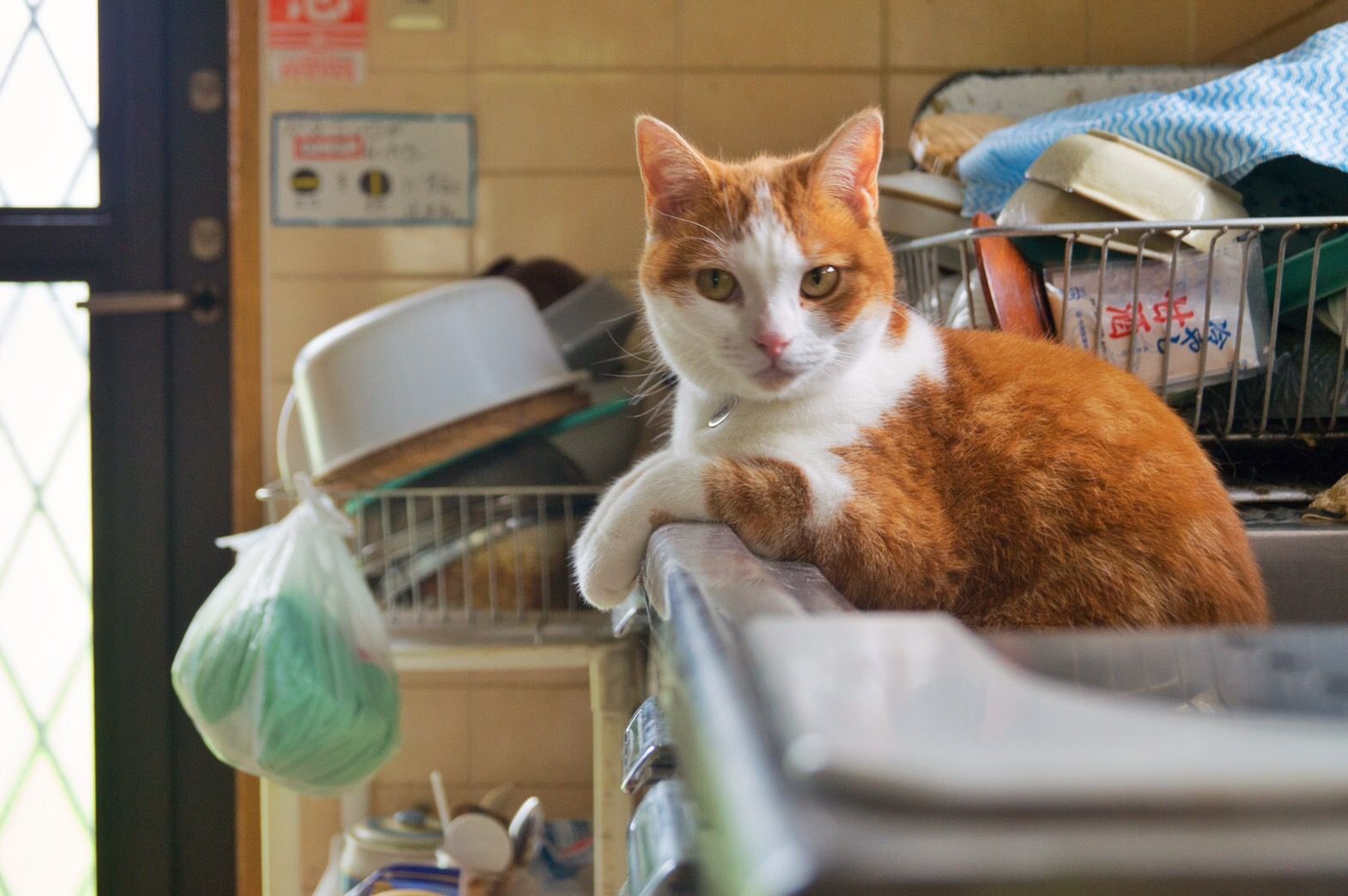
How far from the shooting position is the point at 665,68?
150 cm

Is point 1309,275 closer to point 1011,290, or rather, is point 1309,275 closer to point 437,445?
point 1011,290

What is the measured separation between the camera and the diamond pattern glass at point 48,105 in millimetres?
1590

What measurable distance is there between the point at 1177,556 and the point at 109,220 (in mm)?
1529

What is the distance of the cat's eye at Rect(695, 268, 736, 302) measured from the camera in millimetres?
719

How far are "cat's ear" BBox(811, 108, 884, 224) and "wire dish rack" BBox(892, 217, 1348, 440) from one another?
8 centimetres

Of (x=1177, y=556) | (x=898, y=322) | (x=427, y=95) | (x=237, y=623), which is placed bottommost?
(x=237, y=623)

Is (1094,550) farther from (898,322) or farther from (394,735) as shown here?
(394,735)

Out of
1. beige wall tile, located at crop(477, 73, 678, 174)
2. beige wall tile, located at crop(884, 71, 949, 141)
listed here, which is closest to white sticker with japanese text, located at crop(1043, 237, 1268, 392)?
beige wall tile, located at crop(884, 71, 949, 141)

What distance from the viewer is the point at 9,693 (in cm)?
161

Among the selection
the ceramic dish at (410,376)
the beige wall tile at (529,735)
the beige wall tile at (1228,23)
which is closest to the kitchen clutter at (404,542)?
the ceramic dish at (410,376)

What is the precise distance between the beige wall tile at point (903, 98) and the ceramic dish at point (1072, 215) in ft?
2.12

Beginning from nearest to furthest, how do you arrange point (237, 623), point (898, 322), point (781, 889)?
point (781, 889)
point (898, 322)
point (237, 623)

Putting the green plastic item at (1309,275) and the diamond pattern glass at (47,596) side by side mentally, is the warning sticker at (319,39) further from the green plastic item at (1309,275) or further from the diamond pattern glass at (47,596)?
the green plastic item at (1309,275)

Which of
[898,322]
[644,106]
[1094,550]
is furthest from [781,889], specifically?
[644,106]
